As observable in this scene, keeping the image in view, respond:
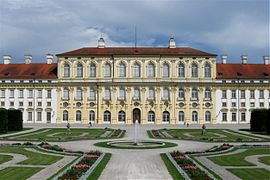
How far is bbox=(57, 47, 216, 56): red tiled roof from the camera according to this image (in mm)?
66812

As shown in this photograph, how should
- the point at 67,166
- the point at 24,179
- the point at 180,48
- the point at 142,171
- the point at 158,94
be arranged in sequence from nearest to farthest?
the point at 24,179 < the point at 142,171 < the point at 67,166 < the point at 158,94 < the point at 180,48

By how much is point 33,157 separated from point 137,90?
1769 inches

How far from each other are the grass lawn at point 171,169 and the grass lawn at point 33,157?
627cm

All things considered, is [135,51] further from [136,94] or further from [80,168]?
[80,168]

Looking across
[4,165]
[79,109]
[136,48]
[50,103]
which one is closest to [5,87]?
[50,103]

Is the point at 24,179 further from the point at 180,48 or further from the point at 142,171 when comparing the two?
the point at 180,48

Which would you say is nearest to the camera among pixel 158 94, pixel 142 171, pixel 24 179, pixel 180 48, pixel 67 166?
pixel 24 179

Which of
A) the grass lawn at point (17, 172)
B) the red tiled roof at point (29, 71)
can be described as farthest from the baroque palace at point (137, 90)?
the grass lawn at point (17, 172)

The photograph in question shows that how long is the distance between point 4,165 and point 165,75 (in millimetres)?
50216

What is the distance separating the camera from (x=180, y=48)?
70312 millimetres

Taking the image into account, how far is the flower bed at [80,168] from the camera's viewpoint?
49.7 ft

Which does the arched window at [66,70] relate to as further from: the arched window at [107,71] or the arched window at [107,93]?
the arched window at [107,93]

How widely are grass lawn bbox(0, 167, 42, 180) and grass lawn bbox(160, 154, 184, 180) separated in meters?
6.37

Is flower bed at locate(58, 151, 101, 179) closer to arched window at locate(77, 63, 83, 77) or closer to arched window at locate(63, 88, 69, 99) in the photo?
arched window at locate(63, 88, 69, 99)
